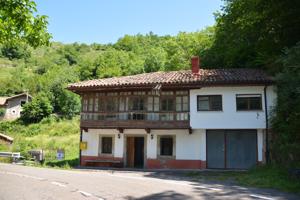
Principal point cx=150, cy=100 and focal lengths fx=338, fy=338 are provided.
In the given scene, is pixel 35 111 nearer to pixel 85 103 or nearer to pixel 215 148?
pixel 85 103

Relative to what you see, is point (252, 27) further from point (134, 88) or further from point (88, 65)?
point (88, 65)

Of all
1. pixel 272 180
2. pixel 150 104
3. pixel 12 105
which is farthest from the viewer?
pixel 12 105

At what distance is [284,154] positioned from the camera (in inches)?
752

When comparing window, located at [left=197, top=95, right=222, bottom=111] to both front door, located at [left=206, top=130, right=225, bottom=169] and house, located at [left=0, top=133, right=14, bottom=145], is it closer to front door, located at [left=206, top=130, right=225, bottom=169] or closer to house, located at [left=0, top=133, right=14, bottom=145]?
front door, located at [left=206, top=130, right=225, bottom=169]

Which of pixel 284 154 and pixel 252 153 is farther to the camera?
pixel 252 153

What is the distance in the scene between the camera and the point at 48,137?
42.2 m

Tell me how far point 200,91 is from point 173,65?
21.3 m

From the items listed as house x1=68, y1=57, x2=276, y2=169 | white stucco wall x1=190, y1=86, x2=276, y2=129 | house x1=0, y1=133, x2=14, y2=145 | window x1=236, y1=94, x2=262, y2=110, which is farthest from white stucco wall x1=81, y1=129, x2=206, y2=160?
house x1=0, y1=133, x2=14, y2=145

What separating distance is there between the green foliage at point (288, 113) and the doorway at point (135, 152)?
9.26 m

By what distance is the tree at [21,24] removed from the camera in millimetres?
9203

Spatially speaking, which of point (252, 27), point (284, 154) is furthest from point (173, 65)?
point (284, 154)

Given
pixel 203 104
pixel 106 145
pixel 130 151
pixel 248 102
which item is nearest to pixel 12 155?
pixel 106 145

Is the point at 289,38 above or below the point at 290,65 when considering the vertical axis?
above

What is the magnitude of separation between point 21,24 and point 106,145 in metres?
16.5
